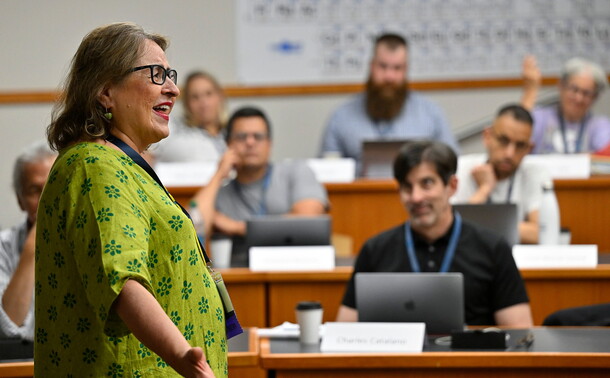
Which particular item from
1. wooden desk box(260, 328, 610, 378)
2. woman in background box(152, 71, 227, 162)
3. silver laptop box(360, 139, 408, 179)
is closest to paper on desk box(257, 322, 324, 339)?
wooden desk box(260, 328, 610, 378)

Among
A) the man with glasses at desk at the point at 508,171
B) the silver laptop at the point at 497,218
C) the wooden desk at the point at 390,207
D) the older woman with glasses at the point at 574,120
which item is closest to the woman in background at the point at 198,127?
the wooden desk at the point at 390,207

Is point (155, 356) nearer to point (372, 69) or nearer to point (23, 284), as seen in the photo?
point (23, 284)

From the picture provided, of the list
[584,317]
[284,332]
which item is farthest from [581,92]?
[284,332]

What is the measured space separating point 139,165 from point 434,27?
5.67m

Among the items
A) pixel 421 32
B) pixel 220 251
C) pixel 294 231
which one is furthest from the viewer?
pixel 421 32

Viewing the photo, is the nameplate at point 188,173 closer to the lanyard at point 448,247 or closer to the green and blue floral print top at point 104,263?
the lanyard at point 448,247

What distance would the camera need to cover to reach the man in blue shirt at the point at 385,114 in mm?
5918

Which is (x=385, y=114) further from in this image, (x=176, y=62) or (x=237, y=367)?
(x=237, y=367)

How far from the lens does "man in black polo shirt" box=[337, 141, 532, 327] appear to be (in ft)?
10.9

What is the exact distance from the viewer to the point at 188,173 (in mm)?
5281

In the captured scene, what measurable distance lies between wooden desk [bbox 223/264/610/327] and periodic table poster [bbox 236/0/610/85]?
351 centimetres

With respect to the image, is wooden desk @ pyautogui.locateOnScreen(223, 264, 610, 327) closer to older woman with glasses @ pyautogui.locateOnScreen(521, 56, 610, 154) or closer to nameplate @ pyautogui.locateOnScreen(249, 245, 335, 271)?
nameplate @ pyautogui.locateOnScreen(249, 245, 335, 271)

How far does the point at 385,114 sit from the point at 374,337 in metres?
3.42

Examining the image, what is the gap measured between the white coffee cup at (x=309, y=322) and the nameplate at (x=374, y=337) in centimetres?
6
